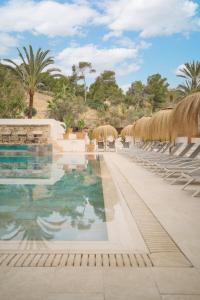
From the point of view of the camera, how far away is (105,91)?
61000mm

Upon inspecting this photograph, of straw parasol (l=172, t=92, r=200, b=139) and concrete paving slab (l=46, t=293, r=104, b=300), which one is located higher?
straw parasol (l=172, t=92, r=200, b=139)

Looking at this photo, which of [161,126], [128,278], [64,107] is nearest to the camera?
[128,278]

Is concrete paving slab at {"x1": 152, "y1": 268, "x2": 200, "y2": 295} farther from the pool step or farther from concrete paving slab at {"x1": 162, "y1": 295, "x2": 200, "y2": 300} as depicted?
the pool step

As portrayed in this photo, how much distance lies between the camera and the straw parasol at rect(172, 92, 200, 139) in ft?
27.5

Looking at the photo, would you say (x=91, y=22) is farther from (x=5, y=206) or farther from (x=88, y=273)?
(x=88, y=273)

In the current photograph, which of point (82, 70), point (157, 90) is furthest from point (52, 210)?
point (82, 70)

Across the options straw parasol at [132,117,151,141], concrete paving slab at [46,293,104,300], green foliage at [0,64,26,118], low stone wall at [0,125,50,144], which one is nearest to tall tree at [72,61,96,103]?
green foliage at [0,64,26,118]

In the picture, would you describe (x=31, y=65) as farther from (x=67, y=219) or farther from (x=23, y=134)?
(x=67, y=219)

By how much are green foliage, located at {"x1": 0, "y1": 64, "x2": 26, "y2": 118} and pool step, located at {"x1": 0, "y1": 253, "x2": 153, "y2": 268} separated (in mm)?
30119

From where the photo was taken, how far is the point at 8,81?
35.9m

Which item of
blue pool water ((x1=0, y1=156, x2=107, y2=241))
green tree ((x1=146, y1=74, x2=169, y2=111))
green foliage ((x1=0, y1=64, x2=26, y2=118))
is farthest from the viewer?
green tree ((x1=146, y1=74, x2=169, y2=111))

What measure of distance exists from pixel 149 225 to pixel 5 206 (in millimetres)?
2636

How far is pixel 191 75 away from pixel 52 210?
1203 inches

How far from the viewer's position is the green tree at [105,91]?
59844mm
